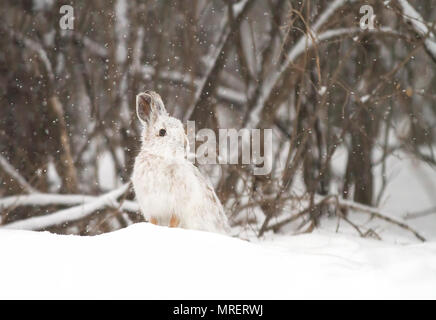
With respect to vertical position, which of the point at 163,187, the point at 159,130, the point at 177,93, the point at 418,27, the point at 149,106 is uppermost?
the point at 418,27

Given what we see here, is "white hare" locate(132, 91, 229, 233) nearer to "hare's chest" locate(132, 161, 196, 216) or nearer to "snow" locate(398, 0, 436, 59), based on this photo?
"hare's chest" locate(132, 161, 196, 216)

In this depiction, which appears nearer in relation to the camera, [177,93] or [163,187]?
[163,187]

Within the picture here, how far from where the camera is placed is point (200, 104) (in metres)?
5.20

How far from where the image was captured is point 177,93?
552 cm

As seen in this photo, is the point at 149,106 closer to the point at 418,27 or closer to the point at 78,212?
the point at 78,212

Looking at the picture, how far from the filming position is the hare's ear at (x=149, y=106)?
3123mm

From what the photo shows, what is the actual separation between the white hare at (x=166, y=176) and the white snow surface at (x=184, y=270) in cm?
36

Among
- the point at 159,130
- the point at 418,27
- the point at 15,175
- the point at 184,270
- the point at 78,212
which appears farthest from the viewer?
the point at 15,175

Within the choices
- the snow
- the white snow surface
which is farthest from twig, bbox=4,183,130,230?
the snow

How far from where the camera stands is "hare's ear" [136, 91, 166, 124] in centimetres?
312

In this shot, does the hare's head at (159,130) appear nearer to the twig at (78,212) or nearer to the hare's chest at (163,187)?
the hare's chest at (163,187)

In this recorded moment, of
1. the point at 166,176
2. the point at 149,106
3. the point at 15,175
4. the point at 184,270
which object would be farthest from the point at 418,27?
the point at 15,175

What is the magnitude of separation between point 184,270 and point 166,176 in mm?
847

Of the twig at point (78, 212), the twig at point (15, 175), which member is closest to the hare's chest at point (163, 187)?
the twig at point (78, 212)
